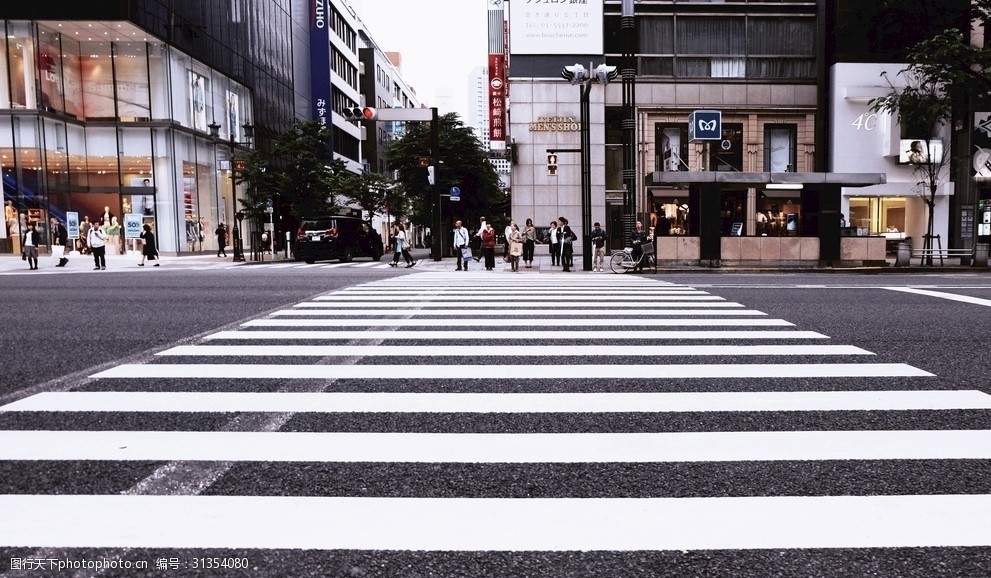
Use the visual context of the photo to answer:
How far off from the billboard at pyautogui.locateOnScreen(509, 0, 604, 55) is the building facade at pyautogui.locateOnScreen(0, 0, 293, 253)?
1429 cm

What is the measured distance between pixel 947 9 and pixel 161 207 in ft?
127

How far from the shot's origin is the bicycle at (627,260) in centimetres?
2041

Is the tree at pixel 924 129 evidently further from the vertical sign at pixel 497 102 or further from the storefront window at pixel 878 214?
the vertical sign at pixel 497 102

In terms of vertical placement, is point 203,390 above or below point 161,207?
below

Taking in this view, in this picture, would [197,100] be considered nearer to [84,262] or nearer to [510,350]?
[84,262]

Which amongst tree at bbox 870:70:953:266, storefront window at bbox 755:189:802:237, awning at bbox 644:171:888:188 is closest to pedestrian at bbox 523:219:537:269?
awning at bbox 644:171:888:188

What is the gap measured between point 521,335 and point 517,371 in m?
1.98

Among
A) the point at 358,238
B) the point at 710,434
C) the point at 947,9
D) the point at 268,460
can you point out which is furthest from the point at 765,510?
the point at 947,9

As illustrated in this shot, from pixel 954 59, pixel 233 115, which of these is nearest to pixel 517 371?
pixel 954 59

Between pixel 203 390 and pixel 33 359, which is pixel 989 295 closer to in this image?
pixel 203 390

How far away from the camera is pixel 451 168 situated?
39.2 m

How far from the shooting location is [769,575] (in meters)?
2.32

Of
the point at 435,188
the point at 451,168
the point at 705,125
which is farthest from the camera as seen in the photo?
the point at 451,168

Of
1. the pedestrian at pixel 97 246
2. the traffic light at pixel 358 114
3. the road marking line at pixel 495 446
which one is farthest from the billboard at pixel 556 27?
the road marking line at pixel 495 446
